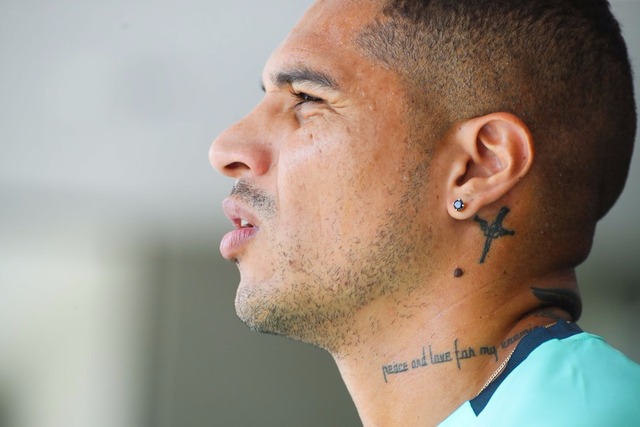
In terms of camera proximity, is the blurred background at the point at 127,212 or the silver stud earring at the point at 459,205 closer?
the silver stud earring at the point at 459,205

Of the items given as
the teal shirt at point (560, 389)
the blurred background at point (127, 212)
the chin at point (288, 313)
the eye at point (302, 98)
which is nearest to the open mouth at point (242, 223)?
the chin at point (288, 313)

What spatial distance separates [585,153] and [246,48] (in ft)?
5.69

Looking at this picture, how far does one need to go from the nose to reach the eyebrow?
0.27 ft

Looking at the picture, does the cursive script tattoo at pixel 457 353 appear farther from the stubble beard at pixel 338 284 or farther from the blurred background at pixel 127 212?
the blurred background at pixel 127 212

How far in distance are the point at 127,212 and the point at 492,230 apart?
6.37 ft

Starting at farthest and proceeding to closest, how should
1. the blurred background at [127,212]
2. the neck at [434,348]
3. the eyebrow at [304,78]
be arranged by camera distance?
1. the blurred background at [127,212]
2. the eyebrow at [304,78]
3. the neck at [434,348]

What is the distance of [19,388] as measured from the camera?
2785 mm

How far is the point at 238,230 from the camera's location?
53.7 inches

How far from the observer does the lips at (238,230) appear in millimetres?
1349

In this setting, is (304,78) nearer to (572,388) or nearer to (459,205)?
(459,205)

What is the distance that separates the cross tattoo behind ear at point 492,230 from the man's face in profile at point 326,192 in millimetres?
88

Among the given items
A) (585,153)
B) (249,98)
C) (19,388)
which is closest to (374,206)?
(585,153)

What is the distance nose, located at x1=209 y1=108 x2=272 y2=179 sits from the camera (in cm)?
135

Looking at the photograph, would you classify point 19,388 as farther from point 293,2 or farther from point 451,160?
point 451,160
